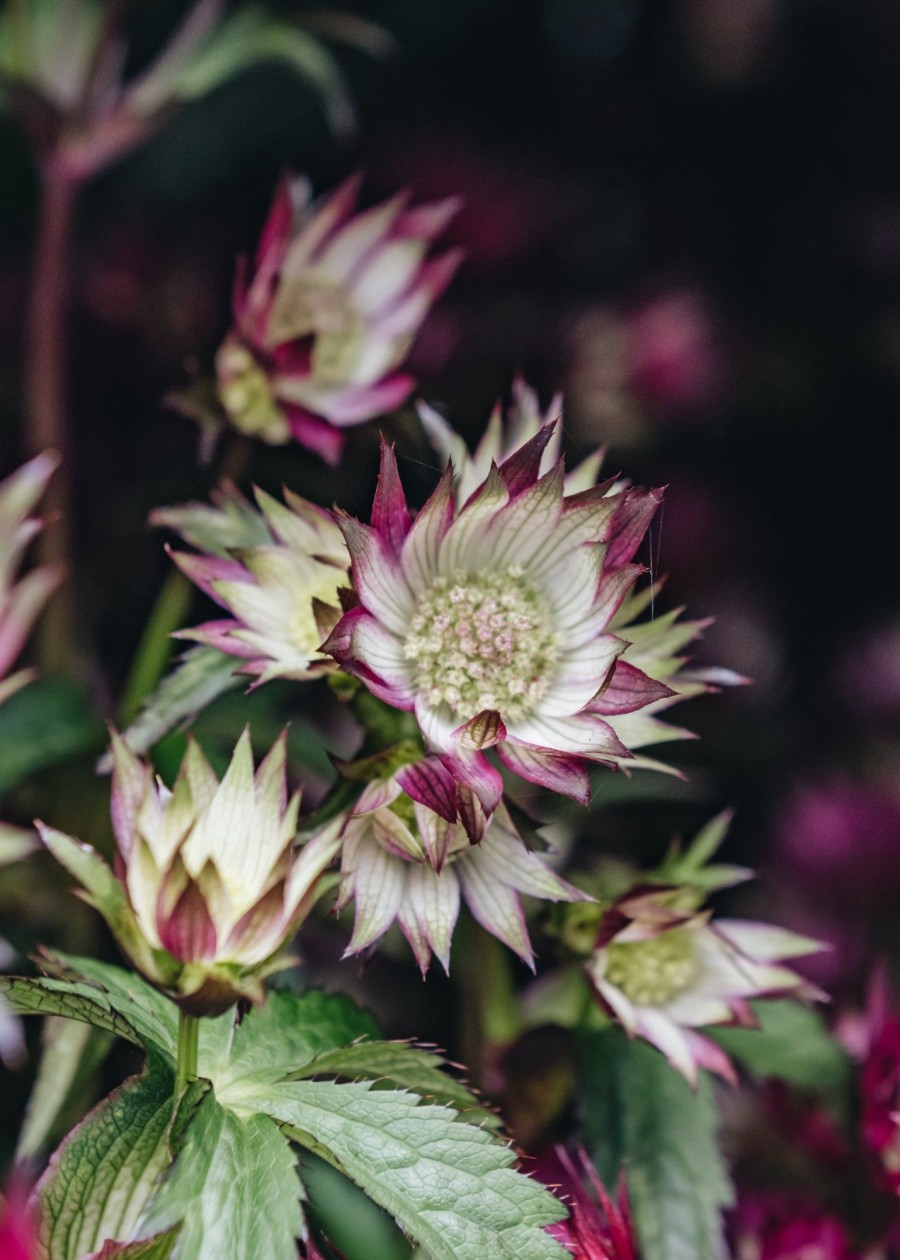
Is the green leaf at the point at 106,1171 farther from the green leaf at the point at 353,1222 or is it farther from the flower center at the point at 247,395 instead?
the flower center at the point at 247,395

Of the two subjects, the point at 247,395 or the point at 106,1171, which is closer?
the point at 106,1171

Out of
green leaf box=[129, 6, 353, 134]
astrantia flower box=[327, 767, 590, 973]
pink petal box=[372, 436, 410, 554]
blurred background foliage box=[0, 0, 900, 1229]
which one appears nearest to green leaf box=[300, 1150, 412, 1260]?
blurred background foliage box=[0, 0, 900, 1229]

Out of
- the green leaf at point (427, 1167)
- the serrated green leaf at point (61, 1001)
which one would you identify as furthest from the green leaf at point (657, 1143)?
the serrated green leaf at point (61, 1001)

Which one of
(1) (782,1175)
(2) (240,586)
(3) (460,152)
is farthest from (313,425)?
(3) (460,152)

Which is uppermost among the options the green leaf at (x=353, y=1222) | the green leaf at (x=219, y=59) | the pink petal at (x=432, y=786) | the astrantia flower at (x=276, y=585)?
the green leaf at (x=219, y=59)

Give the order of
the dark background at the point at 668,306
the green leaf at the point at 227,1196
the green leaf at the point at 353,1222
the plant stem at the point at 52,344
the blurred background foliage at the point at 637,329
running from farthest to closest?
the dark background at the point at 668,306 → the blurred background foliage at the point at 637,329 → the plant stem at the point at 52,344 → the green leaf at the point at 353,1222 → the green leaf at the point at 227,1196

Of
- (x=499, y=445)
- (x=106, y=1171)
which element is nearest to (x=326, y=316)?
(x=499, y=445)

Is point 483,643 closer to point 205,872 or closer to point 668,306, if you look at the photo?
point 205,872

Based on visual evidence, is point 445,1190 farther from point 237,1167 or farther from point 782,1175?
point 782,1175
